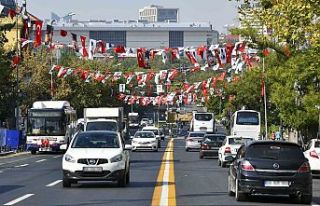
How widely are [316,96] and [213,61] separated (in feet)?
39.5

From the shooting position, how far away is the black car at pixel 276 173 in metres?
20.2

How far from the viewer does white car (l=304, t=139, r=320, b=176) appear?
1297 inches

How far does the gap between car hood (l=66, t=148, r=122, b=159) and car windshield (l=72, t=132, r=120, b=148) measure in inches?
15.7

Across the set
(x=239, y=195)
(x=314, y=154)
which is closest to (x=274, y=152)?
(x=239, y=195)

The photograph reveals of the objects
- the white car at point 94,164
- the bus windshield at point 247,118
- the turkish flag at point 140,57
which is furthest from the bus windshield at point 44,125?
the white car at point 94,164

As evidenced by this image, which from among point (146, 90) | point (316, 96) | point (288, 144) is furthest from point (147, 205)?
point (146, 90)

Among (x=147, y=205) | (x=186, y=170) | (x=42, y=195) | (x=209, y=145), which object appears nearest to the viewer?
(x=147, y=205)

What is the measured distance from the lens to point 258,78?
261ft

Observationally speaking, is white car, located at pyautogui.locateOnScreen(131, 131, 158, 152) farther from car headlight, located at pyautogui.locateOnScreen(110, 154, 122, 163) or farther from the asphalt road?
car headlight, located at pyautogui.locateOnScreen(110, 154, 122, 163)

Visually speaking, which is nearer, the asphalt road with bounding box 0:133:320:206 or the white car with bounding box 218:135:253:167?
the asphalt road with bounding box 0:133:320:206

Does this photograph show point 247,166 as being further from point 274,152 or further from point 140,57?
point 140,57

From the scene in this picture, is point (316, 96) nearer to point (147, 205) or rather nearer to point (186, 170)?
point (186, 170)

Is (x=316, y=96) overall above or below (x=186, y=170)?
above

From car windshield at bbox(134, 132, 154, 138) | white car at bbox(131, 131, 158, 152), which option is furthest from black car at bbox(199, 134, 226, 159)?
car windshield at bbox(134, 132, 154, 138)
